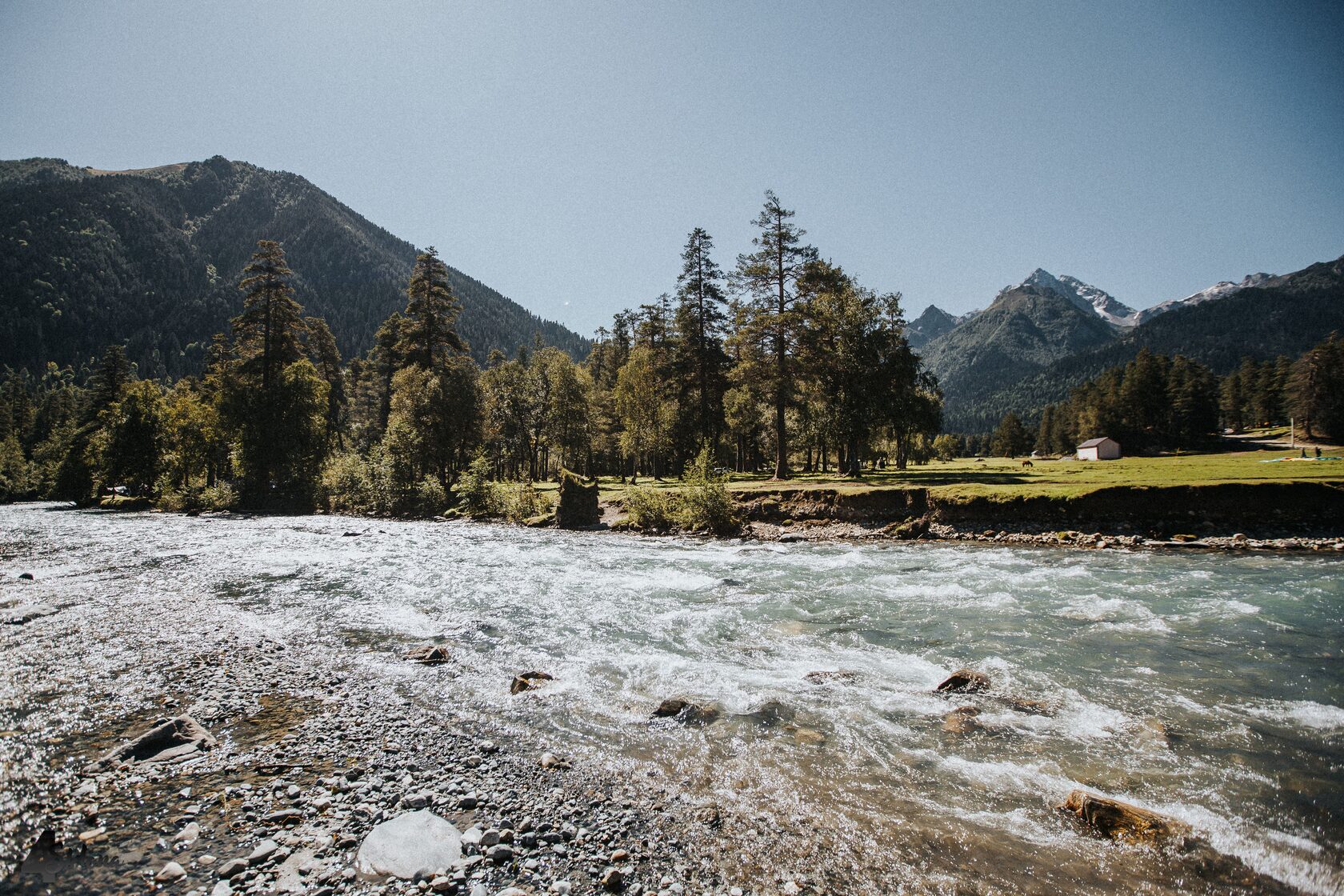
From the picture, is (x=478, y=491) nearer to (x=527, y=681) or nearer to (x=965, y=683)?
(x=527, y=681)

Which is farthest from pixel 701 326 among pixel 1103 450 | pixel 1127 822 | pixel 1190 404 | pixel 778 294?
pixel 1190 404

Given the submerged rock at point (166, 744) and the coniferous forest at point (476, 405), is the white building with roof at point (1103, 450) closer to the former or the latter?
the coniferous forest at point (476, 405)

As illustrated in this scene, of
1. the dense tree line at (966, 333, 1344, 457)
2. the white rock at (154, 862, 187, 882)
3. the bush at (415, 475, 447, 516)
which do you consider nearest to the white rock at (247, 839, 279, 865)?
the white rock at (154, 862, 187, 882)

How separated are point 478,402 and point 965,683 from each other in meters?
44.4

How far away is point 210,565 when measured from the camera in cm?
1903

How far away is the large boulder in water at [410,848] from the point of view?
4.62 meters

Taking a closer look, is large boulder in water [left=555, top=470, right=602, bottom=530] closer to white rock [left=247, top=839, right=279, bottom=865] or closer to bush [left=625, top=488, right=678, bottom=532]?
bush [left=625, top=488, right=678, bottom=532]

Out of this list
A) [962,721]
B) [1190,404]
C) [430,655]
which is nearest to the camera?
[962,721]

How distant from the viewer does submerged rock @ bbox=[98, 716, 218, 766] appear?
249 inches

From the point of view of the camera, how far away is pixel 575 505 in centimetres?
3350

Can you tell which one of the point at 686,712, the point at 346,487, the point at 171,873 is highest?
the point at 346,487

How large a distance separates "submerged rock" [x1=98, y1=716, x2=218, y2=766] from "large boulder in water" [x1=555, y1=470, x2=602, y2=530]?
2624cm

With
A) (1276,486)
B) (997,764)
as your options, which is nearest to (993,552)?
(1276,486)

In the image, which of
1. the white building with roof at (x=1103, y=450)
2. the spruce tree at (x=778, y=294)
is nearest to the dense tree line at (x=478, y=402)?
the spruce tree at (x=778, y=294)
